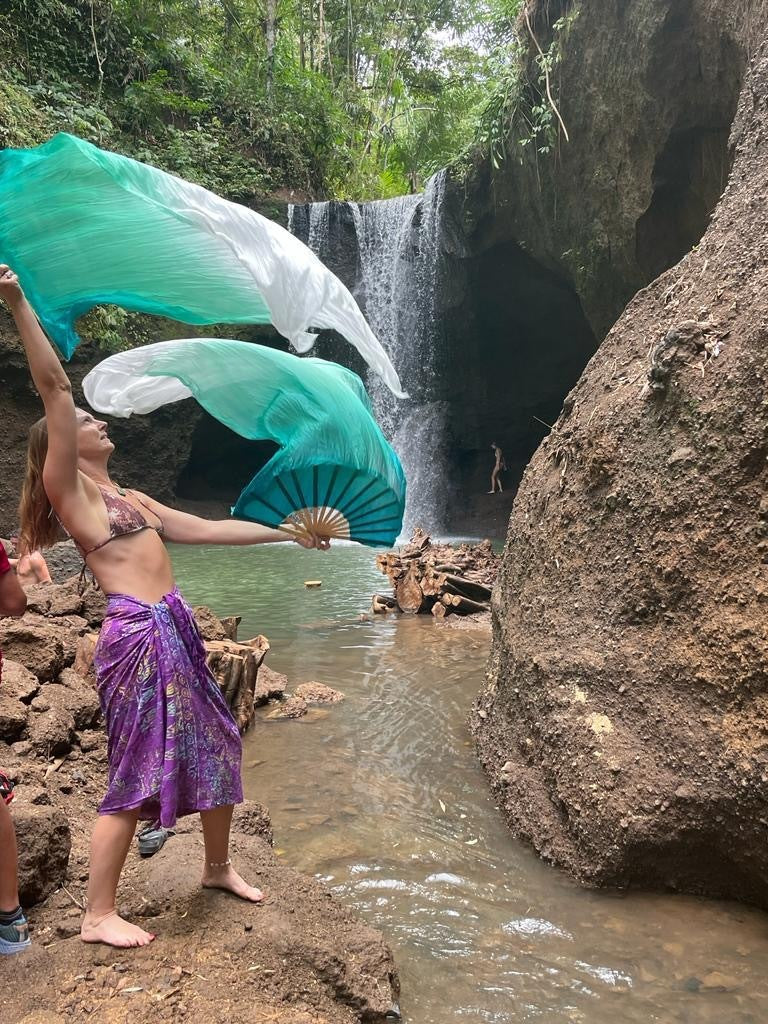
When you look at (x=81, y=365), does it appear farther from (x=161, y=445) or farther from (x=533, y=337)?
(x=533, y=337)

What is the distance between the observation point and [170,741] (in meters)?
1.85

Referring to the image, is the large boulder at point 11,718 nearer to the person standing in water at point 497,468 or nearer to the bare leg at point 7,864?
the bare leg at point 7,864

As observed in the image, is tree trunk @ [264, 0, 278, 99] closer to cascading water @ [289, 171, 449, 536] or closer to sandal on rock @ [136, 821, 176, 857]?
cascading water @ [289, 171, 449, 536]

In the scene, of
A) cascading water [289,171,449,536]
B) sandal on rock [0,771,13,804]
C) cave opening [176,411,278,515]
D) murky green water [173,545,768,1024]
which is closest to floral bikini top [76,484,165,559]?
sandal on rock [0,771,13,804]

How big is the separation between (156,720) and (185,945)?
21.0 inches

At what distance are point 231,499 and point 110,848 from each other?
1701cm

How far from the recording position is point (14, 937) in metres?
1.71

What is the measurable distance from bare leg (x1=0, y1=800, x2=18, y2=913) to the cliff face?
1763 mm

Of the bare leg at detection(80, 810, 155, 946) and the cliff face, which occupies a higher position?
the cliff face

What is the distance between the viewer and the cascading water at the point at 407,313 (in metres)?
15.7

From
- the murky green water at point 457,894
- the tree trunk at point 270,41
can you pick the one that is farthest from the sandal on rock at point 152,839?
the tree trunk at point 270,41

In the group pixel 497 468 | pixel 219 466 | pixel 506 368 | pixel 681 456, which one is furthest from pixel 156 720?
pixel 219 466

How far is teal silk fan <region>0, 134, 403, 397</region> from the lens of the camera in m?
2.06

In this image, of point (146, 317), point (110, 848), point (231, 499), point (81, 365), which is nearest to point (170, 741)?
point (110, 848)
